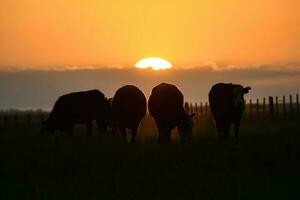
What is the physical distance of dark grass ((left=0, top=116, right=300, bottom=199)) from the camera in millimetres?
12023

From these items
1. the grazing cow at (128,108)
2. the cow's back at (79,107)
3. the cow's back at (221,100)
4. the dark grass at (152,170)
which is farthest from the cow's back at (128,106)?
the cow's back at (79,107)

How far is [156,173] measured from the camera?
14070 mm

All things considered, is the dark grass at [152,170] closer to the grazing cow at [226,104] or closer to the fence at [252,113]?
the grazing cow at [226,104]

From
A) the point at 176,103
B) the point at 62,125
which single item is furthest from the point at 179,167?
the point at 62,125

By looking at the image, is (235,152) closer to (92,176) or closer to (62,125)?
(92,176)

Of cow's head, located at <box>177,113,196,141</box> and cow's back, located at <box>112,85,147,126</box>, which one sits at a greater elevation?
cow's back, located at <box>112,85,147,126</box>

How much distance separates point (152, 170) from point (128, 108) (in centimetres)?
966

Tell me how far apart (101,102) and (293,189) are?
18.5 metres

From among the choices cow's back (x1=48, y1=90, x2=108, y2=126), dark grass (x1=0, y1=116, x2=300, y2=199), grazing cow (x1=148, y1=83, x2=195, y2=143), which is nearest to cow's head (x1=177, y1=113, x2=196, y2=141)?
grazing cow (x1=148, y1=83, x2=195, y2=143)

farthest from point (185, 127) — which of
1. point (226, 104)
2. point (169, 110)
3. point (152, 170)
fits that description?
point (152, 170)

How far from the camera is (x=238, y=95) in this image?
2473cm

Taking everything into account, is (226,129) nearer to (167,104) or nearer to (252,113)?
(167,104)

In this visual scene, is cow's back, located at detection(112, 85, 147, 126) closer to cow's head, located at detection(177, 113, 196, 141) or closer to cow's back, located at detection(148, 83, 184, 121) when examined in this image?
cow's back, located at detection(148, 83, 184, 121)

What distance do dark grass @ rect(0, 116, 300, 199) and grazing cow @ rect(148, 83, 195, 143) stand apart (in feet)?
14.8
